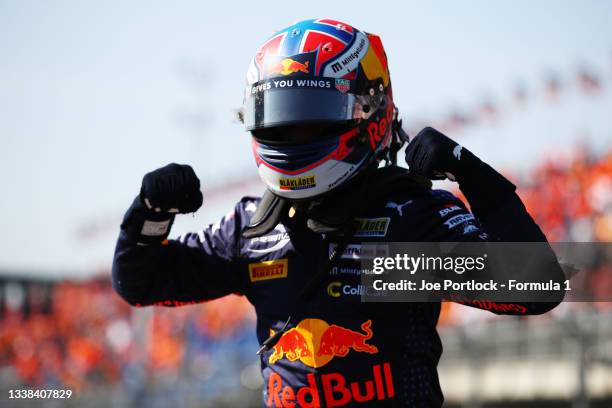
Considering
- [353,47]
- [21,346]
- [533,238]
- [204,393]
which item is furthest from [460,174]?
[21,346]

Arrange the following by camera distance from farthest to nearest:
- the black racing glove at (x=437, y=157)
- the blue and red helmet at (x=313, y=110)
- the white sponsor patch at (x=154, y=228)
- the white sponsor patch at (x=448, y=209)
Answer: the white sponsor patch at (x=154, y=228) < the blue and red helmet at (x=313, y=110) < the white sponsor patch at (x=448, y=209) < the black racing glove at (x=437, y=157)

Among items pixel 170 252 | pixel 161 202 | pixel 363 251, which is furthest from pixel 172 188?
pixel 363 251

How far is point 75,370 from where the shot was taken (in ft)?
68.0

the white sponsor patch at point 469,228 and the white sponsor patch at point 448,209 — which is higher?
the white sponsor patch at point 448,209

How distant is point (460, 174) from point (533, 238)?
0.32m

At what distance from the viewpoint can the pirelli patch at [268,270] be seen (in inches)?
132

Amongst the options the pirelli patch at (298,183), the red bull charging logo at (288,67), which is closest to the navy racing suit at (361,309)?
the pirelli patch at (298,183)

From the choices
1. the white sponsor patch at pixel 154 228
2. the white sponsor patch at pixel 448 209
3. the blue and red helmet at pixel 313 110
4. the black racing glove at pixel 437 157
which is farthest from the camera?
the white sponsor patch at pixel 154 228

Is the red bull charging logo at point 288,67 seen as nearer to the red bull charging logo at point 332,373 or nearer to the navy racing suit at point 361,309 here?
the navy racing suit at point 361,309

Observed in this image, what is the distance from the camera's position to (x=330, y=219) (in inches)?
128

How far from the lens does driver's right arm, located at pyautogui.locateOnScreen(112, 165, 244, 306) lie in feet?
11.2

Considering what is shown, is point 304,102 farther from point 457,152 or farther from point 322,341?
point 322,341

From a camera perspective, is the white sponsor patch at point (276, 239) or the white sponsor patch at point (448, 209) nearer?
the white sponsor patch at point (448, 209)

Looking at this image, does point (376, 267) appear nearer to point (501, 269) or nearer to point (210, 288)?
point (501, 269)
